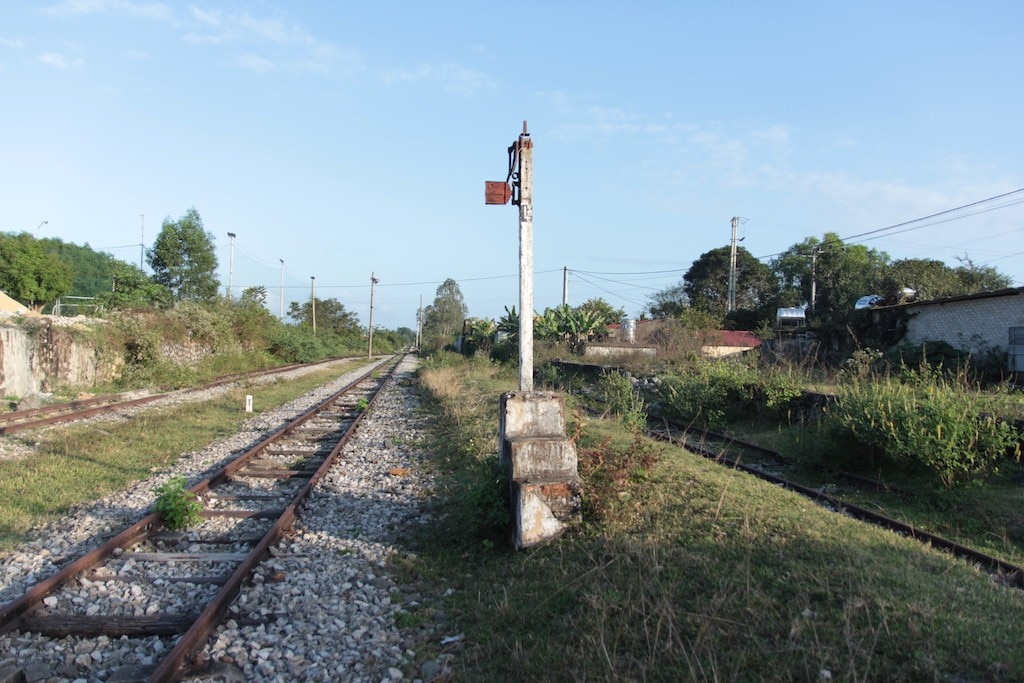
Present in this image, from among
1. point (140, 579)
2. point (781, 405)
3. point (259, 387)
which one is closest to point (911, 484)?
point (781, 405)

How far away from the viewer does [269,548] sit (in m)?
6.27

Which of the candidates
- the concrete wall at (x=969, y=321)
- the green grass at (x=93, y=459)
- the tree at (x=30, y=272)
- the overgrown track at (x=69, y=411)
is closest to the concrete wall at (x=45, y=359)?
the overgrown track at (x=69, y=411)

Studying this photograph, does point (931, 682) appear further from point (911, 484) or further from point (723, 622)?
point (911, 484)

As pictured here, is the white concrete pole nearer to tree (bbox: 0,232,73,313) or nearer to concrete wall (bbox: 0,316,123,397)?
concrete wall (bbox: 0,316,123,397)

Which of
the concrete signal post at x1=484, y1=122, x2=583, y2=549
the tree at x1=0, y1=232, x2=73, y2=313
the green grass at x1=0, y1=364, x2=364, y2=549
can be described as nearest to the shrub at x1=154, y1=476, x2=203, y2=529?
the green grass at x1=0, y1=364, x2=364, y2=549

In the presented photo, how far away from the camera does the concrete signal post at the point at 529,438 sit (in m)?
5.94

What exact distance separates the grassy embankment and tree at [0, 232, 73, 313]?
5640cm

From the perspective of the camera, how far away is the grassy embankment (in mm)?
3574

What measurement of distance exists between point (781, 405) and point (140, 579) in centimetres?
1208

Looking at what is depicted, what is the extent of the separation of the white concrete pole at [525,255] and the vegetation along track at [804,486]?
3529 mm

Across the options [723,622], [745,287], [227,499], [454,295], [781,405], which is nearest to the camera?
[723,622]

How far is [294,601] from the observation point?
5203mm

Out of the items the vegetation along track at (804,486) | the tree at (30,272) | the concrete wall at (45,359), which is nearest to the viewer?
the vegetation along track at (804,486)

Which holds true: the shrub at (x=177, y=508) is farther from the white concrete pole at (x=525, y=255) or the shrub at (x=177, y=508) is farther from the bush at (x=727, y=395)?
the bush at (x=727, y=395)
